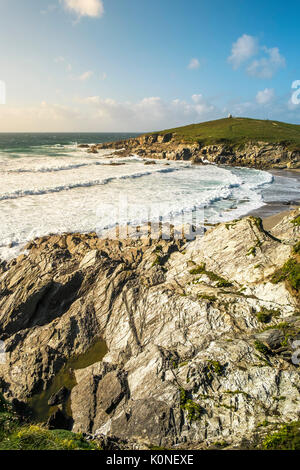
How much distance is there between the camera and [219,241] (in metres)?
17.3

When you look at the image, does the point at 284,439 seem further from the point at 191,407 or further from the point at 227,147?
the point at 227,147

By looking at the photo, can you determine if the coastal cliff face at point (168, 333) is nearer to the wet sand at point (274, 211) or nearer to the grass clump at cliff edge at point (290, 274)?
the grass clump at cliff edge at point (290, 274)

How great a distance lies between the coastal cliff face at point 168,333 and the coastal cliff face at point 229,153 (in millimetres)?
79497

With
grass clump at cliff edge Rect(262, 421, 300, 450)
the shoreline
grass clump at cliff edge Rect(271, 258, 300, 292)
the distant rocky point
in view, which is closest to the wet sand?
the shoreline

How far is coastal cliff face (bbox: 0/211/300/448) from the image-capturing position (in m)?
8.20

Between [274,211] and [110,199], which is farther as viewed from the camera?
[110,199]

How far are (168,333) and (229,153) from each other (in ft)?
329

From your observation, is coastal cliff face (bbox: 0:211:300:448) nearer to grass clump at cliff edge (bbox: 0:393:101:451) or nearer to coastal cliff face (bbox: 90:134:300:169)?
grass clump at cliff edge (bbox: 0:393:101:451)

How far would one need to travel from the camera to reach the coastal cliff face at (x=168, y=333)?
820cm

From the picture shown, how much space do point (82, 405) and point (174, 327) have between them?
521 cm

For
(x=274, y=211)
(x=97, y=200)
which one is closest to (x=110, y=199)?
(x=97, y=200)

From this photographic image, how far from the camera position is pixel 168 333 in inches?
479

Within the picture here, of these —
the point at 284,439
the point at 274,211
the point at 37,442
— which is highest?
the point at 274,211

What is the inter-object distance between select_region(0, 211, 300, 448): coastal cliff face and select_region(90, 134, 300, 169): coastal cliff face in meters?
79.5
